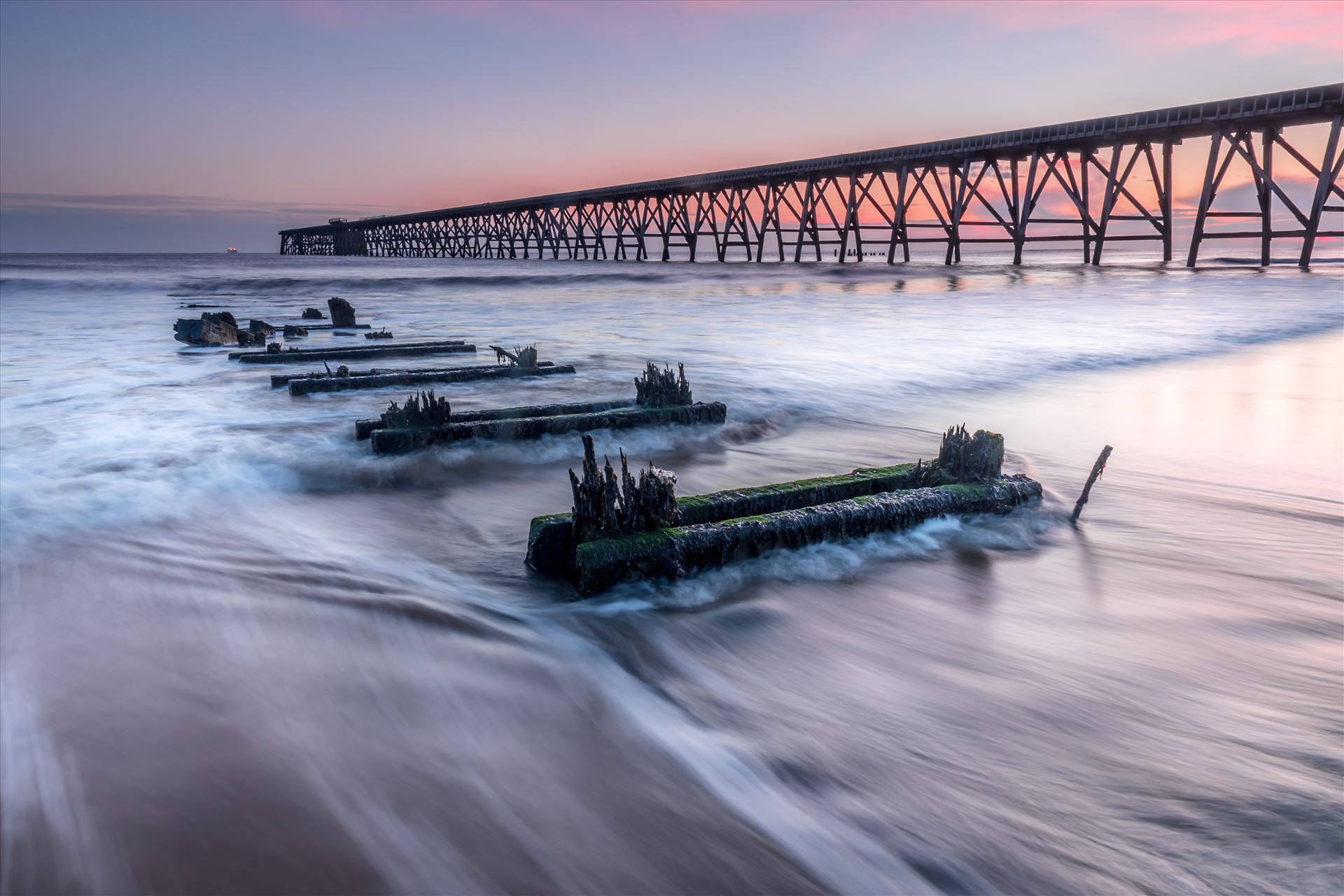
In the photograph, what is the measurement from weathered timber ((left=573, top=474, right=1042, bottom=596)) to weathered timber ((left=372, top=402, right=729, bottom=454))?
2.11 meters

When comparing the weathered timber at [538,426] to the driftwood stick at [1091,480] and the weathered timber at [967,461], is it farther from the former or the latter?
the driftwood stick at [1091,480]

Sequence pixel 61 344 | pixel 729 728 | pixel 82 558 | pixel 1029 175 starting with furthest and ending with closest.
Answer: pixel 1029 175, pixel 61 344, pixel 82 558, pixel 729 728

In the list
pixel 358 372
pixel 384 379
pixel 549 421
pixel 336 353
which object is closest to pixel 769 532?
pixel 549 421

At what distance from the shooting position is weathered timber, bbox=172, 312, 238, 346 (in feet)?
35.4

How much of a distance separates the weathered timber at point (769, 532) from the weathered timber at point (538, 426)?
2107 millimetres

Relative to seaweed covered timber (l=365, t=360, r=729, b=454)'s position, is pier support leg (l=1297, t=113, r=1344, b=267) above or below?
above

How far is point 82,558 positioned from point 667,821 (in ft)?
9.63

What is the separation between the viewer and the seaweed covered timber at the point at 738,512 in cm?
268

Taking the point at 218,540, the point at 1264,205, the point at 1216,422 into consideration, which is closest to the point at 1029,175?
the point at 1264,205

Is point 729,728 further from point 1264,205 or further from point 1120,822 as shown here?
point 1264,205

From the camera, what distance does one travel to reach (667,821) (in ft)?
5.89

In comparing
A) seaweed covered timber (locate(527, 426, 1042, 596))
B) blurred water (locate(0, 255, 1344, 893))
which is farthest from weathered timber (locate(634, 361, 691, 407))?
seaweed covered timber (locate(527, 426, 1042, 596))

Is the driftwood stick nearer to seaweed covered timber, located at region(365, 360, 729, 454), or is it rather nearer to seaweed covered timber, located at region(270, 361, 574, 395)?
seaweed covered timber, located at region(365, 360, 729, 454)

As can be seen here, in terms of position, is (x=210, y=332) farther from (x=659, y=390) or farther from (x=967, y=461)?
(x=967, y=461)
